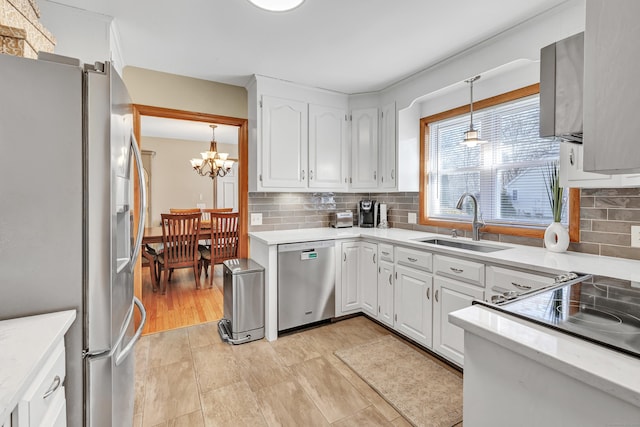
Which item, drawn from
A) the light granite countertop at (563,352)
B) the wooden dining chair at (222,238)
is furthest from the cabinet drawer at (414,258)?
the wooden dining chair at (222,238)

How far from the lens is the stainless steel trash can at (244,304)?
253 centimetres

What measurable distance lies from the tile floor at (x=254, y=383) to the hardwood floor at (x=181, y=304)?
26 centimetres

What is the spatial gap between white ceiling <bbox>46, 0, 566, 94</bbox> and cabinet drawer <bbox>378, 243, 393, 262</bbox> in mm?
1642

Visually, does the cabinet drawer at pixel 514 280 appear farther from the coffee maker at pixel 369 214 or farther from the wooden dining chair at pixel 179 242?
the wooden dining chair at pixel 179 242

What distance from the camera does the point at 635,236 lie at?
1.70 m

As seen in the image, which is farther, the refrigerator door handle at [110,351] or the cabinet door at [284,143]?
the cabinet door at [284,143]

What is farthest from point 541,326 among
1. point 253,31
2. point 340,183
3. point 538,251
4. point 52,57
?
point 340,183

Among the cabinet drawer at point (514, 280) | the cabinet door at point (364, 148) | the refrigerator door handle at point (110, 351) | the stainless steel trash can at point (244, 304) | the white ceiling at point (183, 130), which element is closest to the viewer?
the refrigerator door handle at point (110, 351)

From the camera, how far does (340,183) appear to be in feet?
10.9

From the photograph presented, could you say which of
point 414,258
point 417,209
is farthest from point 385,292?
point 417,209

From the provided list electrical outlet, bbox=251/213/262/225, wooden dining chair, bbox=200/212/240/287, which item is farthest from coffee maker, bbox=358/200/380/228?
wooden dining chair, bbox=200/212/240/287

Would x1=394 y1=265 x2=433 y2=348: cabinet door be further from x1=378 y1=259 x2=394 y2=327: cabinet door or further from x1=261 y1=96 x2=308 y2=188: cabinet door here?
x1=261 y1=96 x2=308 y2=188: cabinet door

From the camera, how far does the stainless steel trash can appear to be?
2.53 metres

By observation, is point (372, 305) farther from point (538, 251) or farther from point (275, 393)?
point (538, 251)
